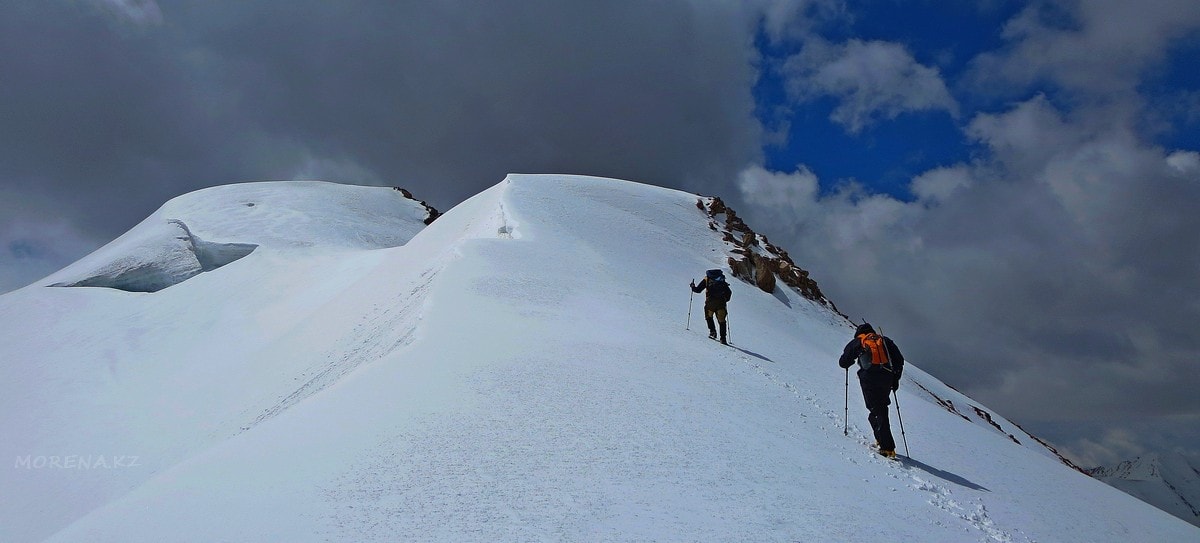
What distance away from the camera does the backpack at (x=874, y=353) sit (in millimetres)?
9125

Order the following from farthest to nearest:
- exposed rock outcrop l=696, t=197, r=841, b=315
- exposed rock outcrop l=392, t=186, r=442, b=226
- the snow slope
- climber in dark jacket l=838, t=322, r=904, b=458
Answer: exposed rock outcrop l=392, t=186, r=442, b=226
exposed rock outcrop l=696, t=197, r=841, b=315
climber in dark jacket l=838, t=322, r=904, b=458
the snow slope

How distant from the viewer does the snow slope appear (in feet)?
17.7

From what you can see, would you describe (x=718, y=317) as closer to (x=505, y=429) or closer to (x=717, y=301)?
(x=717, y=301)

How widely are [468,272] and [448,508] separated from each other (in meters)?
9.96

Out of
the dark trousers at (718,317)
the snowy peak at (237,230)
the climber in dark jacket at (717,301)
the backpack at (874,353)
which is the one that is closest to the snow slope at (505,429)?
the dark trousers at (718,317)

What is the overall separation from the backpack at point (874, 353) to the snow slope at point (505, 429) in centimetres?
127

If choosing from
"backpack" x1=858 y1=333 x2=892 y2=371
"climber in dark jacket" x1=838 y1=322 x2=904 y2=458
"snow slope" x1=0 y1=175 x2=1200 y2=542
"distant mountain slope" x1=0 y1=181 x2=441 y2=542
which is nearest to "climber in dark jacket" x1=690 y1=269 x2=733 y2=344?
"snow slope" x1=0 y1=175 x2=1200 y2=542

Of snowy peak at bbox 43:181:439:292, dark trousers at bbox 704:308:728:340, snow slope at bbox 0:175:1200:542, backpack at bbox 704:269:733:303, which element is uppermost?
snowy peak at bbox 43:181:439:292

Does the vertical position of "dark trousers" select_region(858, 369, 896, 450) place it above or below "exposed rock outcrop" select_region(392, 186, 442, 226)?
below

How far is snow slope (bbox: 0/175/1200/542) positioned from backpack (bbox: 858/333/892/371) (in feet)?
4.18

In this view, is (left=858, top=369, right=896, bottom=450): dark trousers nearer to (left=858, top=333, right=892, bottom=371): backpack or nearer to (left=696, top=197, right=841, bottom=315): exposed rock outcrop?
(left=858, top=333, right=892, bottom=371): backpack

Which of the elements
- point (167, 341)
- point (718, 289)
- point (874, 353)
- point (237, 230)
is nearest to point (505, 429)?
point (874, 353)

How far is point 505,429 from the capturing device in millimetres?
6770

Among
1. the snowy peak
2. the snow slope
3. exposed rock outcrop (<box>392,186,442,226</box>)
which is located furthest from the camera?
exposed rock outcrop (<box>392,186,442,226</box>)
